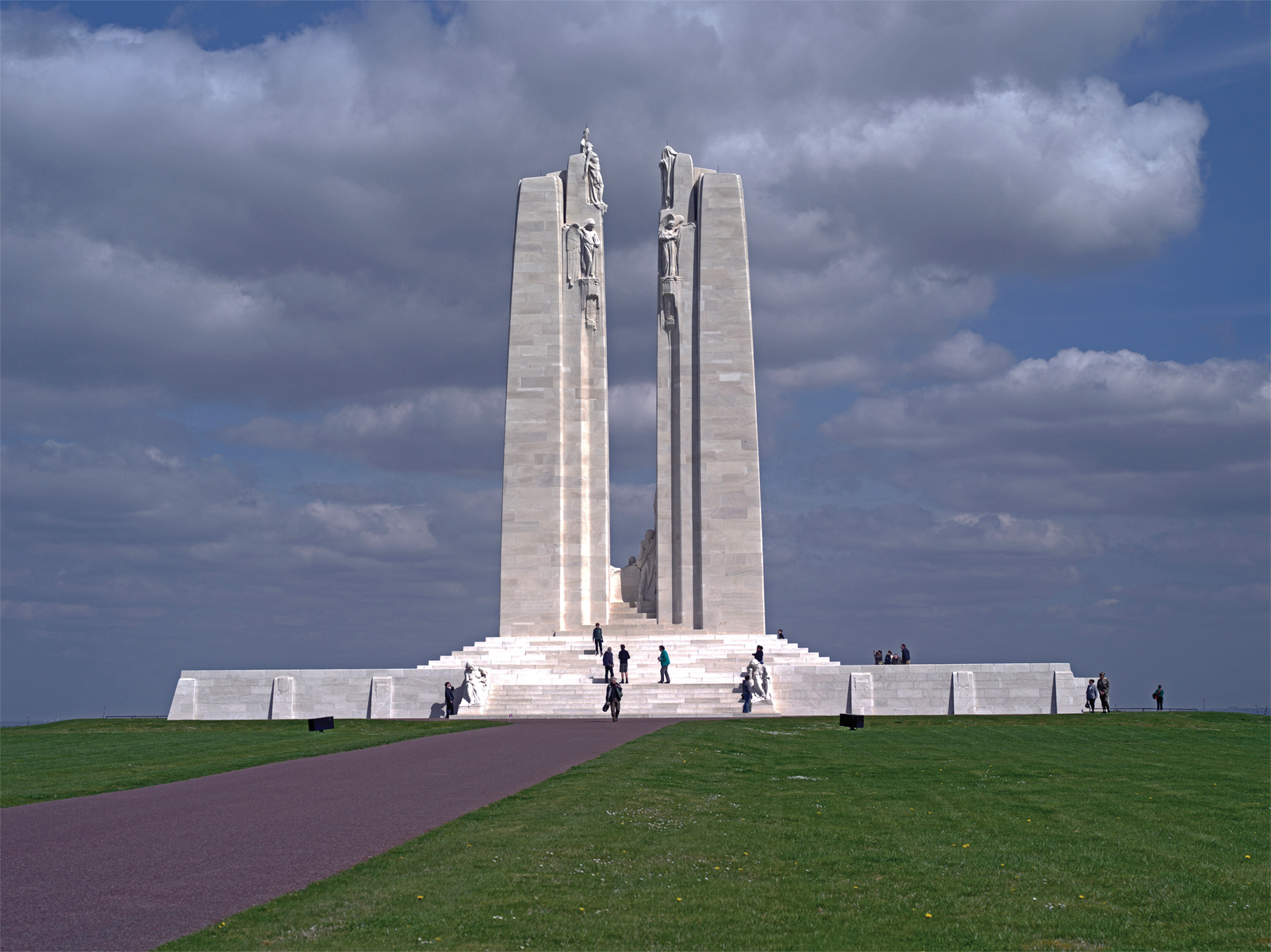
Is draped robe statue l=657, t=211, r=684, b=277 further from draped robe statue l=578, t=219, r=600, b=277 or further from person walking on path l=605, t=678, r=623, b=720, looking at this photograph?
person walking on path l=605, t=678, r=623, b=720

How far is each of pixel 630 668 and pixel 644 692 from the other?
151 inches

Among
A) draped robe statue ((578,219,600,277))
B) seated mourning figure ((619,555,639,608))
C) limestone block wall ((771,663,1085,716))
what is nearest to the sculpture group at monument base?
limestone block wall ((771,663,1085,716))

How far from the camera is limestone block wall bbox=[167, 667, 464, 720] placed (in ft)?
114

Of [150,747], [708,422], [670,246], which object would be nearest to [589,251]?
[670,246]

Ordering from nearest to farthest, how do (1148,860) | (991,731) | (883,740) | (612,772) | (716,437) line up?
(1148,860) < (612,772) < (883,740) < (991,731) < (716,437)

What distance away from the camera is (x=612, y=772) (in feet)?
49.2

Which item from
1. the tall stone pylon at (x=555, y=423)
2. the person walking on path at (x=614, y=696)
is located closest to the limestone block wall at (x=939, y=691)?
the person walking on path at (x=614, y=696)

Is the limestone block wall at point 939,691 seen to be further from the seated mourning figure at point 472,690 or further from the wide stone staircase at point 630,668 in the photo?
the seated mourning figure at point 472,690

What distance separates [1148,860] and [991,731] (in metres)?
17.0

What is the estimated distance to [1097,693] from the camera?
35469 mm

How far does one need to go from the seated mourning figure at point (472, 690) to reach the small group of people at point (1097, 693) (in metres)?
17.7

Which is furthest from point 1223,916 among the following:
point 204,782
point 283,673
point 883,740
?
point 283,673

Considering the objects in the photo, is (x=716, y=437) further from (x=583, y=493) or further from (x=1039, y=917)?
(x=1039, y=917)

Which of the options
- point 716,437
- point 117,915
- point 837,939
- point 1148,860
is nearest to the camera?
point 837,939
